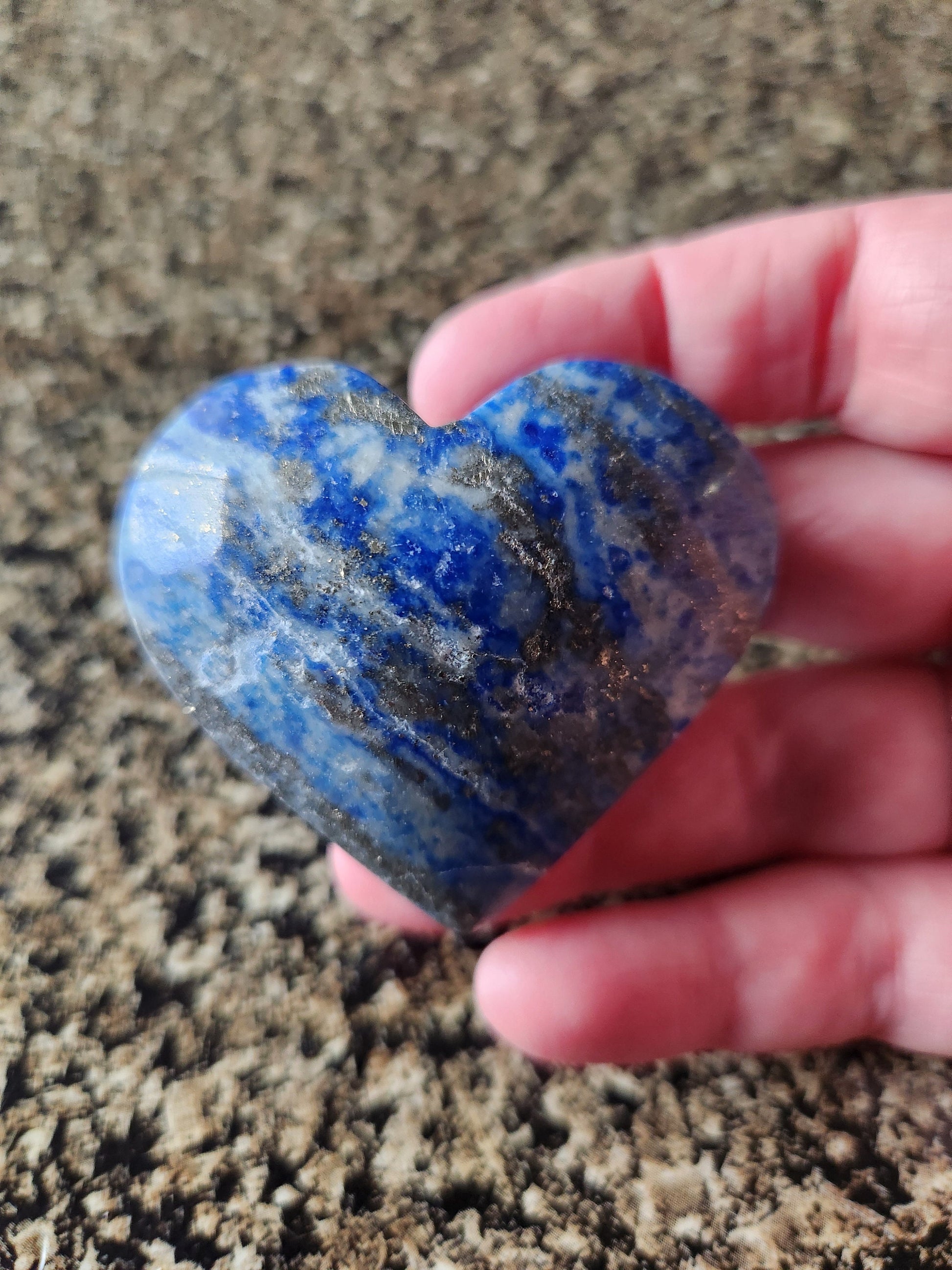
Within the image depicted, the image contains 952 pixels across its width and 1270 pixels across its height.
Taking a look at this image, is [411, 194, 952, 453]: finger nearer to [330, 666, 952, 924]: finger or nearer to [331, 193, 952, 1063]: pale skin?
[331, 193, 952, 1063]: pale skin

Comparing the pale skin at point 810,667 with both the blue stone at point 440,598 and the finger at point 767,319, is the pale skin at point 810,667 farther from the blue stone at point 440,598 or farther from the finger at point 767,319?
the blue stone at point 440,598

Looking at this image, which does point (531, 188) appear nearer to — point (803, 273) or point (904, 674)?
point (803, 273)

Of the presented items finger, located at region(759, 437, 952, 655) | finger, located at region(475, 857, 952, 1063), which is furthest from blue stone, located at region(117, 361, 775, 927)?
finger, located at region(759, 437, 952, 655)

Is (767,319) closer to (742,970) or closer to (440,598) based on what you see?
(440,598)

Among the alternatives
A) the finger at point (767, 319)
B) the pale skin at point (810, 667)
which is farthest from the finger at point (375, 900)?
the finger at point (767, 319)

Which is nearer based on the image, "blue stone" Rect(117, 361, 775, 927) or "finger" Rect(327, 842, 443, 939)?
"blue stone" Rect(117, 361, 775, 927)

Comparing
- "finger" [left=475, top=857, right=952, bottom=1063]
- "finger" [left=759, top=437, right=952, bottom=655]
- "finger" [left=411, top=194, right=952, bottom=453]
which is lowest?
"finger" [left=475, top=857, right=952, bottom=1063]

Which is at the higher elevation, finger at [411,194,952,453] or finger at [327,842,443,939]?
finger at [411,194,952,453]

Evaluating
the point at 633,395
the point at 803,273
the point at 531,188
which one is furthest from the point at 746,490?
the point at 531,188
